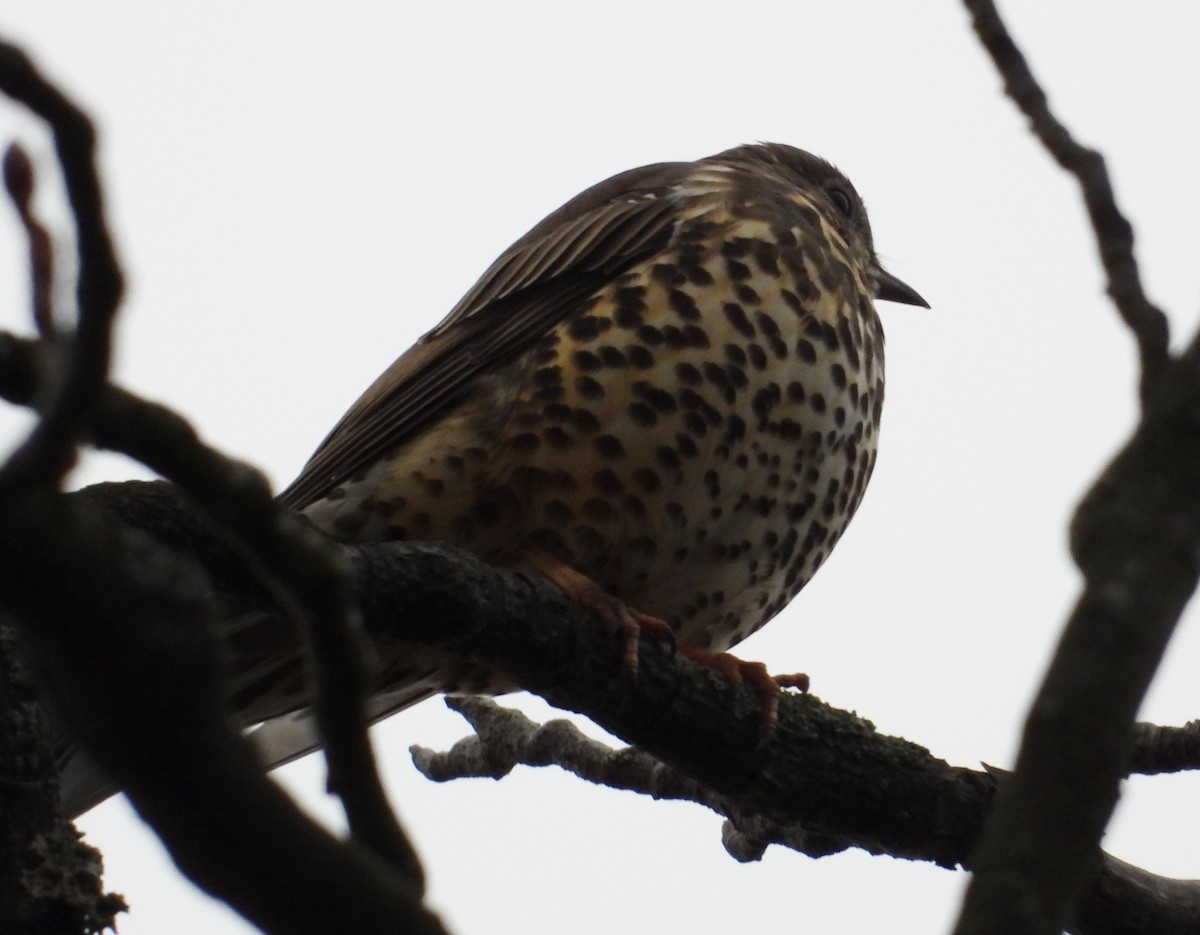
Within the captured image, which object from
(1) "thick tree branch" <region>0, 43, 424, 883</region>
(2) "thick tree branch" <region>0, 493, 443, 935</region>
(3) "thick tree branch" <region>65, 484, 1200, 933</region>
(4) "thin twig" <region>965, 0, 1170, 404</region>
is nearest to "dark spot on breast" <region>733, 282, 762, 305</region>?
(3) "thick tree branch" <region>65, 484, 1200, 933</region>

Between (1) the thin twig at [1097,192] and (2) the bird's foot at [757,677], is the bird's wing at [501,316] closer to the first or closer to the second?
(2) the bird's foot at [757,677]

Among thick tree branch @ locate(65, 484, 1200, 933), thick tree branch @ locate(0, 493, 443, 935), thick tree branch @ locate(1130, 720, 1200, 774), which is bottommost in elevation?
thick tree branch @ locate(0, 493, 443, 935)

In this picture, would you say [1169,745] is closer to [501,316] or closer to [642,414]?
[642,414]

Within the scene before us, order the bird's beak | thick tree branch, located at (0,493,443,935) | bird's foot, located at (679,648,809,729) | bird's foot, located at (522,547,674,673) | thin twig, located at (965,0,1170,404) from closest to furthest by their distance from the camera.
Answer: thick tree branch, located at (0,493,443,935), thin twig, located at (965,0,1170,404), bird's foot, located at (522,547,674,673), bird's foot, located at (679,648,809,729), the bird's beak

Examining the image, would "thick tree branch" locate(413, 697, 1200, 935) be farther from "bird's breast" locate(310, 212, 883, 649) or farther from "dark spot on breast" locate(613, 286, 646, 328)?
"dark spot on breast" locate(613, 286, 646, 328)

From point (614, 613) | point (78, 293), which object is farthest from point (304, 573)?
point (614, 613)

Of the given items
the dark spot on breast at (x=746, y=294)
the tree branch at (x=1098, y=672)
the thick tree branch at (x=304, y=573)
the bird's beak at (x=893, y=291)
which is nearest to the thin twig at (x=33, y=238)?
the thick tree branch at (x=304, y=573)
